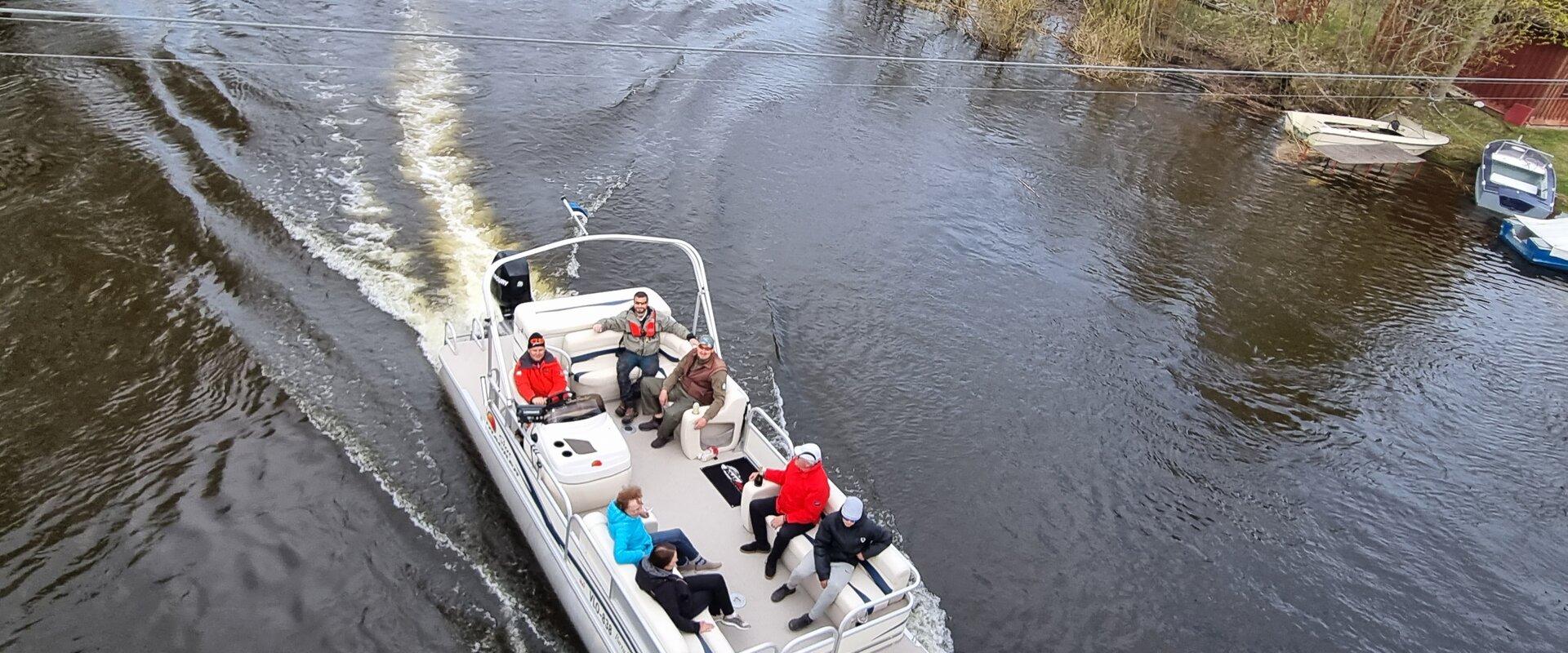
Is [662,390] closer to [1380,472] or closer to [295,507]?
[295,507]

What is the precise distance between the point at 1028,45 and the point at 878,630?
27443 millimetres

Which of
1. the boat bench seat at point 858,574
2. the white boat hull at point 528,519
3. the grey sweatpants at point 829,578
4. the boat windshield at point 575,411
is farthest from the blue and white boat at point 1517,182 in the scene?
the white boat hull at point 528,519

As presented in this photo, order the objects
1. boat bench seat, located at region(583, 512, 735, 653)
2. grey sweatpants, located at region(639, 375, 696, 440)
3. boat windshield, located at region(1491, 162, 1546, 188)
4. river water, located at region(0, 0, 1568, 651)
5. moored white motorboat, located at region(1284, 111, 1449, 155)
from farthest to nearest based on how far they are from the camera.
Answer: moored white motorboat, located at region(1284, 111, 1449, 155), boat windshield, located at region(1491, 162, 1546, 188), river water, located at region(0, 0, 1568, 651), grey sweatpants, located at region(639, 375, 696, 440), boat bench seat, located at region(583, 512, 735, 653)

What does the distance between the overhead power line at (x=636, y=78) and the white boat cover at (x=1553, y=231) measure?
Answer: 248 inches

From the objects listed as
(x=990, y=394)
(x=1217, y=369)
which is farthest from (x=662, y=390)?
(x=1217, y=369)

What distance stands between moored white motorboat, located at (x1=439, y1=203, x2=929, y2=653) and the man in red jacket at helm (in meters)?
0.20

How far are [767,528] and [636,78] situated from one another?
17.4 metres

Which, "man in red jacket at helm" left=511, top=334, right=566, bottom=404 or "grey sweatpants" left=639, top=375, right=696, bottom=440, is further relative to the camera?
"grey sweatpants" left=639, top=375, right=696, bottom=440

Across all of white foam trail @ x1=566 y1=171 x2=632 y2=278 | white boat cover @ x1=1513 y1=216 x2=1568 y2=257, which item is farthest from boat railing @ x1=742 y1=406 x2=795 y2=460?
white boat cover @ x1=1513 y1=216 x2=1568 y2=257

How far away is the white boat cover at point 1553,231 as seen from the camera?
20795mm

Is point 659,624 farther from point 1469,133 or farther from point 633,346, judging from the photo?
point 1469,133

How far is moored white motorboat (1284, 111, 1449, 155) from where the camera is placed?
25.7 m

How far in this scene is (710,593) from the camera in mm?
7914

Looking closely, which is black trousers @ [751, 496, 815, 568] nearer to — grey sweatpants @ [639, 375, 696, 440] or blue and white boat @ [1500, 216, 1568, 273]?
grey sweatpants @ [639, 375, 696, 440]
